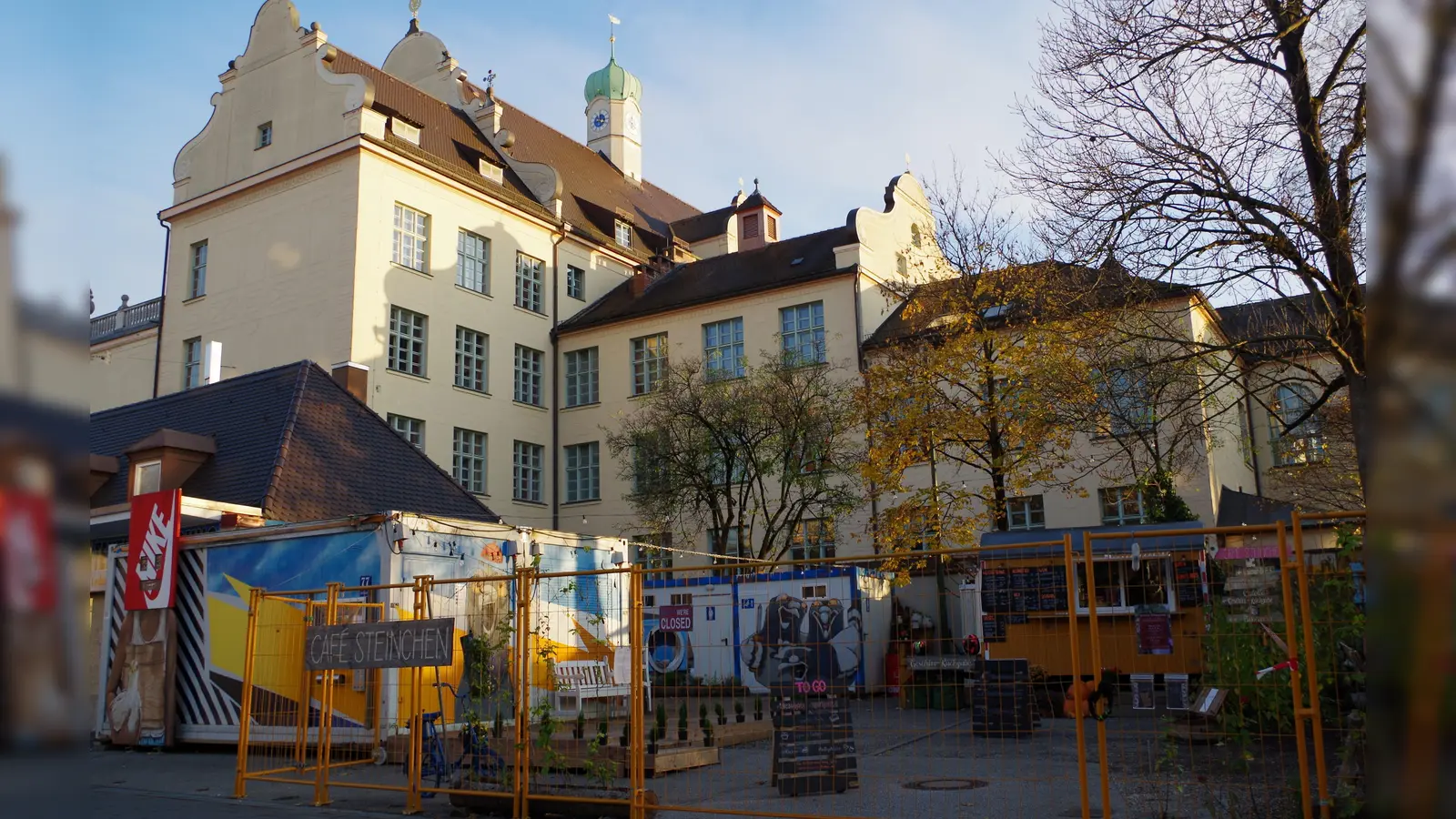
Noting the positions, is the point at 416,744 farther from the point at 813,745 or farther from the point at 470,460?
the point at 470,460

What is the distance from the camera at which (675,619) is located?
44.2 feet

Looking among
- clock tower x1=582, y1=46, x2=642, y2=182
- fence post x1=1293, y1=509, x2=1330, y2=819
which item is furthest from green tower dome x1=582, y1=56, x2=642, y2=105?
fence post x1=1293, y1=509, x2=1330, y2=819

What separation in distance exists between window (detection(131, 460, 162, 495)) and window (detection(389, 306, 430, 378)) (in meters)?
14.3

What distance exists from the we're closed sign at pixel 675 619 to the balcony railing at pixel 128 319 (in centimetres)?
3511

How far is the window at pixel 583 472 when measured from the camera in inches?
1569

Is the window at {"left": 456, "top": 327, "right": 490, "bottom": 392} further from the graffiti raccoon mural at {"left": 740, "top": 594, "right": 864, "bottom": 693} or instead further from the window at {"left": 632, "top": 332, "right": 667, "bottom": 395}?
the graffiti raccoon mural at {"left": 740, "top": 594, "right": 864, "bottom": 693}

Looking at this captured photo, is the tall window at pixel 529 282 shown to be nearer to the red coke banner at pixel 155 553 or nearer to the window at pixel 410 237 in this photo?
the window at pixel 410 237

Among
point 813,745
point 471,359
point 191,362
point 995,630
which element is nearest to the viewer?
point 813,745

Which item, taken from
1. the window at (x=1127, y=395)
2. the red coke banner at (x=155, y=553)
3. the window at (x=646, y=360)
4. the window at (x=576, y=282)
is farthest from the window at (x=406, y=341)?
the window at (x=1127, y=395)

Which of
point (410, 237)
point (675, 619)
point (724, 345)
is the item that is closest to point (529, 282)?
point (410, 237)

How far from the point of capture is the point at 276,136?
3662 cm

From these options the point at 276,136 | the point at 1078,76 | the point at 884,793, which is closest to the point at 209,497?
the point at 884,793

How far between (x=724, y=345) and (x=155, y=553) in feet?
75.7

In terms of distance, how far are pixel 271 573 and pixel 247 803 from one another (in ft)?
18.9
